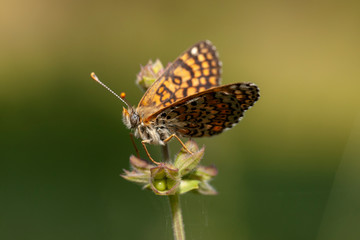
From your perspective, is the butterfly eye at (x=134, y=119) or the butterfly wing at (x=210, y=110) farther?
the butterfly eye at (x=134, y=119)

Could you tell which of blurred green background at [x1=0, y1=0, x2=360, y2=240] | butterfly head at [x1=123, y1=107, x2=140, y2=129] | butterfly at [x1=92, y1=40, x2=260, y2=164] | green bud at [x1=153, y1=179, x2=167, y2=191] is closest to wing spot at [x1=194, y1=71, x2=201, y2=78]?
butterfly at [x1=92, y1=40, x2=260, y2=164]

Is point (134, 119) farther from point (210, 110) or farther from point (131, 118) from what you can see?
point (210, 110)

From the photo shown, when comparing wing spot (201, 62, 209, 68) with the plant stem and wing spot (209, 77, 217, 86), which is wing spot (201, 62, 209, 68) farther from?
the plant stem

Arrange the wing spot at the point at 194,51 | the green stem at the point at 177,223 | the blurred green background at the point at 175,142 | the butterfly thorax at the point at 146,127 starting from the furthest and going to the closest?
the blurred green background at the point at 175,142 < the wing spot at the point at 194,51 < the butterfly thorax at the point at 146,127 < the green stem at the point at 177,223

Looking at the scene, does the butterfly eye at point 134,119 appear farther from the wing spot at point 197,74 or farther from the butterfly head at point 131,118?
the wing spot at point 197,74

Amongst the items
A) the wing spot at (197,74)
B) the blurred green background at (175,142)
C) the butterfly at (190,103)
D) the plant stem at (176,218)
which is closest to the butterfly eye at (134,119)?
the butterfly at (190,103)

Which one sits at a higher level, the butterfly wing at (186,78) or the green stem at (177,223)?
the butterfly wing at (186,78)

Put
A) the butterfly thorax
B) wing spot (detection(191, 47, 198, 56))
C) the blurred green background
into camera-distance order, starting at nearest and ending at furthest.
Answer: the butterfly thorax → wing spot (detection(191, 47, 198, 56)) → the blurred green background
